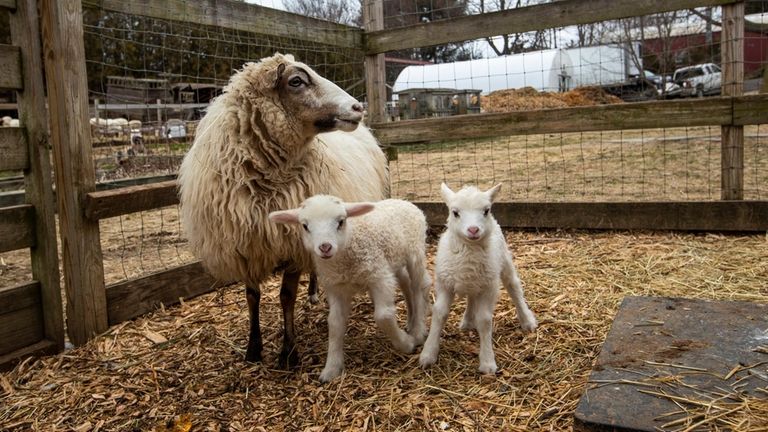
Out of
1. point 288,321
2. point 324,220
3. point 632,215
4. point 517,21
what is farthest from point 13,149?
point 632,215

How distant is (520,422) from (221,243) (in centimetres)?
193

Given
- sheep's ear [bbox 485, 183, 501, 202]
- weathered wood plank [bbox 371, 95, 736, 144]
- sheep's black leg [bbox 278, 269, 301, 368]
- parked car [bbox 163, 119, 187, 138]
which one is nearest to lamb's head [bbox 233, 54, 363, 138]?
sheep's black leg [bbox 278, 269, 301, 368]

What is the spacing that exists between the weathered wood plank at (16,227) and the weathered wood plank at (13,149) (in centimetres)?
24

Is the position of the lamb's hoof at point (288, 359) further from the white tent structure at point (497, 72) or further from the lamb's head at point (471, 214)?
the white tent structure at point (497, 72)

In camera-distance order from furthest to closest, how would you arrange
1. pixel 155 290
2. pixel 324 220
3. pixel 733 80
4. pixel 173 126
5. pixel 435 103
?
pixel 435 103, pixel 173 126, pixel 733 80, pixel 155 290, pixel 324 220

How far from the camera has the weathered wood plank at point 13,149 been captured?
3418 millimetres

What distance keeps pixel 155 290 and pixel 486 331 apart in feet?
8.47

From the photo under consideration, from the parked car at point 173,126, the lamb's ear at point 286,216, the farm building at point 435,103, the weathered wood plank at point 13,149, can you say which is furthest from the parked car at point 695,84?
the weathered wood plank at point 13,149

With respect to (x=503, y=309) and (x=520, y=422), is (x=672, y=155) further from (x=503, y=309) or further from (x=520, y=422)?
(x=520, y=422)

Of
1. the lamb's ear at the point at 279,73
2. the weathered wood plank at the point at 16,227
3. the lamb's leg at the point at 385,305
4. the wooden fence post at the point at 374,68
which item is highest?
the wooden fence post at the point at 374,68

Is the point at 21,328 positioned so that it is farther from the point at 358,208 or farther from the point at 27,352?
the point at 358,208

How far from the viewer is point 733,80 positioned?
16.1 feet

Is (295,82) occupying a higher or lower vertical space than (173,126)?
lower

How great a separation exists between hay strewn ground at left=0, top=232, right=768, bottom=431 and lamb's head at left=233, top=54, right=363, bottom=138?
1352 millimetres
